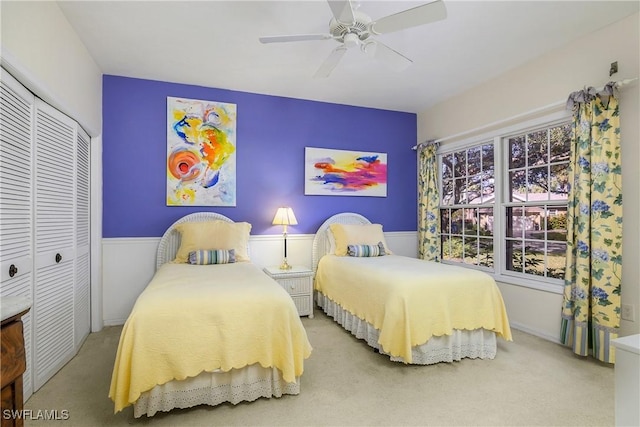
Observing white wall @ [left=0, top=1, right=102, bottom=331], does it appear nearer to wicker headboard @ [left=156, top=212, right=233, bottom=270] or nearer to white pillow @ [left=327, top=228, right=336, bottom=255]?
wicker headboard @ [left=156, top=212, right=233, bottom=270]

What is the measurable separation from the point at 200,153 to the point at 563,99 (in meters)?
3.61

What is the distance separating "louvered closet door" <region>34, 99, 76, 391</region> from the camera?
2271 mm

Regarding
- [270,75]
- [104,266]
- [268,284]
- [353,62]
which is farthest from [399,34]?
[104,266]

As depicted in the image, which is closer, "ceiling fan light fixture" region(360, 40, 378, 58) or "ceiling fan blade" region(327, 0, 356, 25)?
"ceiling fan blade" region(327, 0, 356, 25)

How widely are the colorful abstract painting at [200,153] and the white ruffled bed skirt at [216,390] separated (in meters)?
2.26

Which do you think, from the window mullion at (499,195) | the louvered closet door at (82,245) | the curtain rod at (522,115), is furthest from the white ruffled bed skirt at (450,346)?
the louvered closet door at (82,245)

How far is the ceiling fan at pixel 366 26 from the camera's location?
6.42 feet

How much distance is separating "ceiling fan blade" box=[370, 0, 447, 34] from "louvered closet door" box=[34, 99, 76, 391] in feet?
7.56

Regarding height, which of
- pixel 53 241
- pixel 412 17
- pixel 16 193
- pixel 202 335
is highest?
pixel 412 17

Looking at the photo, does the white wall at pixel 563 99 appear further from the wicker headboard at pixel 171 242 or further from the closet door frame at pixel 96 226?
the closet door frame at pixel 96 226

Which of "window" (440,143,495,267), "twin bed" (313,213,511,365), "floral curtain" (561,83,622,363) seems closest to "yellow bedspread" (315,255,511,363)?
"twin bed" (313,213,511,365)

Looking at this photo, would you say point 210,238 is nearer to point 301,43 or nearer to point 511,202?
point 301,43

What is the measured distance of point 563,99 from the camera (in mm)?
3006

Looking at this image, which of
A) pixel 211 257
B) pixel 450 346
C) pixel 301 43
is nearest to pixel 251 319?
pixel 211 257
